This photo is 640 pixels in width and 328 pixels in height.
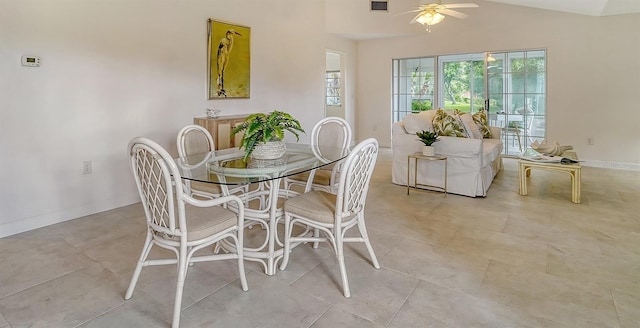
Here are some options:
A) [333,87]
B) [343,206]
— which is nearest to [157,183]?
[343,206]

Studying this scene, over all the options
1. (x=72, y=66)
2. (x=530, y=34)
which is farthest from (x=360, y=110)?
(x=72, y=66)

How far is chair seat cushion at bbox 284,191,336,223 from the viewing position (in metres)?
2.06

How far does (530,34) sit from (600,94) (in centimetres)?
141

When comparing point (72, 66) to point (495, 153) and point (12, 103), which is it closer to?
point (12, 103)

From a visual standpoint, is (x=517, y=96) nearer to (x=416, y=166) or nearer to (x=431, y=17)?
(x=431, y=17)

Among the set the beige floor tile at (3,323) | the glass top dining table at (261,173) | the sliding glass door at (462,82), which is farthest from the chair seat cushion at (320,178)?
the sliding glass door at (462,82)

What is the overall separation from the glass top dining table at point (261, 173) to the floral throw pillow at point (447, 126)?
2.05m

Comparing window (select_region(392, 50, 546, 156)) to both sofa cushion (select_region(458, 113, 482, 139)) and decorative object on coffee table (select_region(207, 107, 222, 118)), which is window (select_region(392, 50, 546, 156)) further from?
decorative object on coffee table (select_region(207, 107, 222, 118))

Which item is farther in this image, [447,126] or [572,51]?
[572,51]

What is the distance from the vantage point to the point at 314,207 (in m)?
2.13

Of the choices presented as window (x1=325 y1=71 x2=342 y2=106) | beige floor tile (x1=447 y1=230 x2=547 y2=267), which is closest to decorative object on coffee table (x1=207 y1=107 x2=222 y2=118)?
beige floor tile (x1=447 y1=230 x2=547 y2=267)

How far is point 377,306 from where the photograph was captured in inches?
74.4

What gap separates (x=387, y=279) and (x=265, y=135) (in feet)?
3.81

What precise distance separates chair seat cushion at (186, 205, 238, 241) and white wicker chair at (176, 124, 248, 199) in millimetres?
476
